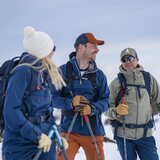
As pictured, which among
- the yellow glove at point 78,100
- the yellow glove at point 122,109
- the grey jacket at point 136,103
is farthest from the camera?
the grey jacket at point 136,103

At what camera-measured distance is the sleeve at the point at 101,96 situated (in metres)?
6.43

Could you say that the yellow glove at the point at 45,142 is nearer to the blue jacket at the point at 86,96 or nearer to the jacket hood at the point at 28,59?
the jacket hood at the point at 28,59

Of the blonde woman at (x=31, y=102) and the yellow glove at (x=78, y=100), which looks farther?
the yellow glove at (x=78, y=100)

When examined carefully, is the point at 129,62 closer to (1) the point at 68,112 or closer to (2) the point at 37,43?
(1) the point at 68,112

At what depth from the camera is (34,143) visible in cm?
459

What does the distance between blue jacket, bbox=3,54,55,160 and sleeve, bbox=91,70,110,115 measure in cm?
180

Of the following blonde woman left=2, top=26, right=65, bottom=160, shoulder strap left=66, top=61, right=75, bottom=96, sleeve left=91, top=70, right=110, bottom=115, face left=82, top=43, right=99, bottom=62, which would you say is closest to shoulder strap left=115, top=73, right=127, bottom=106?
sleeve left=91, top=70, right=110, bottom=115

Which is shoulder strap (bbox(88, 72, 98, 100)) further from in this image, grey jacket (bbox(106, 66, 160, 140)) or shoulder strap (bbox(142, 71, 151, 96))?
shoulder strap (bbox(142, 71, 151, 96))

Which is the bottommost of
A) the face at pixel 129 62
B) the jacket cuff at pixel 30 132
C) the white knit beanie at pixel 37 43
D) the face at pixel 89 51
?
the jacket cuff at pixel 30 132

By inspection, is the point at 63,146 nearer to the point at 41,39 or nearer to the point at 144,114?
the point at 41,39

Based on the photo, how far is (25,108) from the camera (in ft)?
14.7

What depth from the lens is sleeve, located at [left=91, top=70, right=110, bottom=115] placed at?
6.43m

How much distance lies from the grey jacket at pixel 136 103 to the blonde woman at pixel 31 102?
2696 millimetres

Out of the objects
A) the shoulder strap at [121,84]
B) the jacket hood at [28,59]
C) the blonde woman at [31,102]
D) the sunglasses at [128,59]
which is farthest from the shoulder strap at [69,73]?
the jacket hood at [28,59]
